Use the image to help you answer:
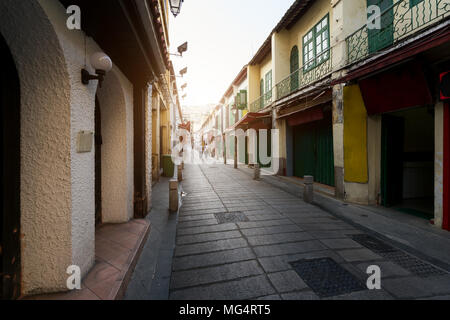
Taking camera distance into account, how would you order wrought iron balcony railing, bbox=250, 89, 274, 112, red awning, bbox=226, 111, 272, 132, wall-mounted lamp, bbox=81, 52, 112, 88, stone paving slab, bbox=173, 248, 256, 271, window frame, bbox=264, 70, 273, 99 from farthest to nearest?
window frame, bbox=264, 70, 273, 99 → wrought iron balcony railing, bbox=250, 89, 274, 112 → red awning, bbox=226, 111, 272, 132 → stone paving slab, bbox=173, 248, 256, 271 → wall-mounted lamp, bbox=81, 52, 112, 88

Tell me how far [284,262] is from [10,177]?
344 centimetres

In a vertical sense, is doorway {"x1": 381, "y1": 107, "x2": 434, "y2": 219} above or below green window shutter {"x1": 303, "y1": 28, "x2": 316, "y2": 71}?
below

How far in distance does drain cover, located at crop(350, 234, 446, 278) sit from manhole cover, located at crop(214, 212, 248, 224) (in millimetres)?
2290

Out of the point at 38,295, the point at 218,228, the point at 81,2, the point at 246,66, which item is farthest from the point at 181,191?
the point at 246,66

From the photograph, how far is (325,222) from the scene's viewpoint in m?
5.05

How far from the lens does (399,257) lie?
345cm

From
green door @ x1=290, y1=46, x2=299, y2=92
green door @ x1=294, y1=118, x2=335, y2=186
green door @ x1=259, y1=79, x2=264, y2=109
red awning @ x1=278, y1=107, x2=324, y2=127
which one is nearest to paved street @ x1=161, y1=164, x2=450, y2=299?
green door @ x1=294, y1=118, x2=335, y2=186

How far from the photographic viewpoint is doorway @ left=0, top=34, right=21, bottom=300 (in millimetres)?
2109

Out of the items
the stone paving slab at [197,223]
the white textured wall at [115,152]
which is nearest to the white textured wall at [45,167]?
the white textured wall at [115,152]

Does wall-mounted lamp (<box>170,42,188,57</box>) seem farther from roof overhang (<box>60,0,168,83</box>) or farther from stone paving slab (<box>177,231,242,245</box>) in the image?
stone paving slab (<box>177,231,242,245</box>)

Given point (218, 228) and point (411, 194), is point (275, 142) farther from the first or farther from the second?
point (218, 228)

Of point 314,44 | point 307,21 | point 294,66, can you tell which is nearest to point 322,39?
point 314,44
